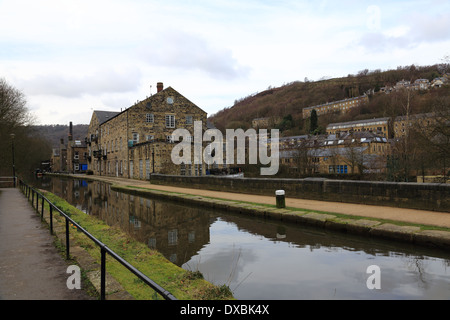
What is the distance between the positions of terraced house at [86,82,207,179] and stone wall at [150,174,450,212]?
12.8 m

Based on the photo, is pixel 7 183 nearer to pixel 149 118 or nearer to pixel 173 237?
pixel 149 118

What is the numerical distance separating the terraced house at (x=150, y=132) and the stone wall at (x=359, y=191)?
12.8 metres

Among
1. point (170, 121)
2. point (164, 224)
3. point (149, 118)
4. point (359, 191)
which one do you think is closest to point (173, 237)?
point (164, 224)

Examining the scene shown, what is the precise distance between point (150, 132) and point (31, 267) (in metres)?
31.4

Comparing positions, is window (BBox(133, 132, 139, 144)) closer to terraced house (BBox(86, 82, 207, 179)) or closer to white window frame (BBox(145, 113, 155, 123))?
terraced house (BBox(86, 82, 207, 179))

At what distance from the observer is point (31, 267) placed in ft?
15.5

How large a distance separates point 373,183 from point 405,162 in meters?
16.7

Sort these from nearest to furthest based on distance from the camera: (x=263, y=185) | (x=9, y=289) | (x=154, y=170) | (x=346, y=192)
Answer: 1. (x=9, y=289)
2. (x=346, y=192)
3. (x=263, y=185)
4. (x=154, y=170)

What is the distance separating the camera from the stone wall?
361 inches

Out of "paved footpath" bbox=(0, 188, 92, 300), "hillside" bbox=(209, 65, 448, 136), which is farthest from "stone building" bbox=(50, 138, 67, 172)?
"paved footpath" bbox=(0, 188, 92, 300)

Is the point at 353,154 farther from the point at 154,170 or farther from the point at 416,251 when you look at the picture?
the point at 416,251

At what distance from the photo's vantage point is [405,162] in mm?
24406

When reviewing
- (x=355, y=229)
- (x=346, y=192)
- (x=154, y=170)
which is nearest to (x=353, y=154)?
(x=154, y=170)

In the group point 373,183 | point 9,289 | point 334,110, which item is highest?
point 334,110
